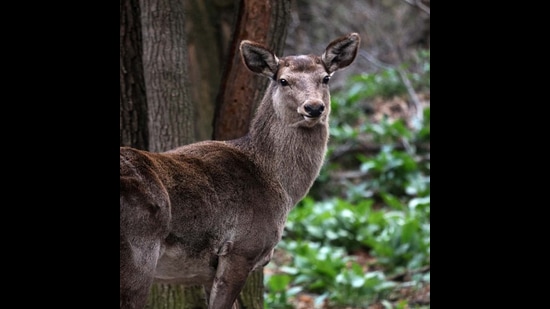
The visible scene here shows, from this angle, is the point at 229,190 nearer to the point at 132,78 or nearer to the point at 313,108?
the point at 313,108

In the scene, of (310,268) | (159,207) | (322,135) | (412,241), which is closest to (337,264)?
(310,268)

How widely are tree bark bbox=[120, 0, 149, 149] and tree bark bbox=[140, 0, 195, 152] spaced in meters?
0.18

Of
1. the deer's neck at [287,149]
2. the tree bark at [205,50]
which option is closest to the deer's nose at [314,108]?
the deer's neck at [287,149]

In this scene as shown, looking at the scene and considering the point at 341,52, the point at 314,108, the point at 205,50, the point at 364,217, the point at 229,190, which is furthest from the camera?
the point at 364,217

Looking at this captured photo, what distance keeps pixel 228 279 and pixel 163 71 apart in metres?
2.40

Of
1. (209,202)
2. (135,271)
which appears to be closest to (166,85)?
(209,202)

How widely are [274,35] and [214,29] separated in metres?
3.68

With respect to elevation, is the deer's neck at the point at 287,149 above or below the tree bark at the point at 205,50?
below

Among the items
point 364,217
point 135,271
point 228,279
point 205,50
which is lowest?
point 364,217

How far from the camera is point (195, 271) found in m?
5.47

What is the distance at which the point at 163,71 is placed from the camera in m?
7.21

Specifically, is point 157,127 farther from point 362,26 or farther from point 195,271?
point 362,26

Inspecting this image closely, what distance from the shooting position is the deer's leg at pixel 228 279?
5.53 m

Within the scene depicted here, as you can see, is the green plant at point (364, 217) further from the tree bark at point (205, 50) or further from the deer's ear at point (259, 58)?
the deer's ear at point (259, 58)
